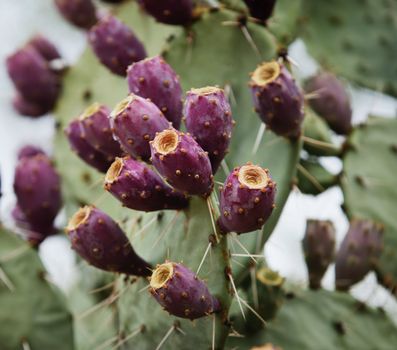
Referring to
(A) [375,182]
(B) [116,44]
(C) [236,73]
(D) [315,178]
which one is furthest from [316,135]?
(B) [116,44]

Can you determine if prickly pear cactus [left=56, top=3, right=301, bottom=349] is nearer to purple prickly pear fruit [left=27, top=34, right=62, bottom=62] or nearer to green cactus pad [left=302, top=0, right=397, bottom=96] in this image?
purple prickly pear fruit [left=27, top=34, right=62, bottom=62]

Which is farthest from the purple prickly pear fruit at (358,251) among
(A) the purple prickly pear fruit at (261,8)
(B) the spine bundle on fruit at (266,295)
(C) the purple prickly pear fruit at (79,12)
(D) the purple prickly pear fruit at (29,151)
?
(C) the purple prickly pear fruit at (79,12)

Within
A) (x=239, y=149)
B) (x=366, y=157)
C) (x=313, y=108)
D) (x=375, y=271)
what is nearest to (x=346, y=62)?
(x=313, y=108)

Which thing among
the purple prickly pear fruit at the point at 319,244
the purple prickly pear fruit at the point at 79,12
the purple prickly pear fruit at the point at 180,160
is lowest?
the purple prickly pear fruit at the point at 319,244

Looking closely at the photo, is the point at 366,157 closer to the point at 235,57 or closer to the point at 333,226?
the point at 333,226

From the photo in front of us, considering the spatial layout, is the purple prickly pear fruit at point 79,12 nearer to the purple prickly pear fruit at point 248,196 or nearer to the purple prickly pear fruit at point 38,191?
the purple prickly pear fruit at point 38,191
